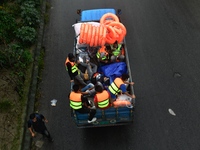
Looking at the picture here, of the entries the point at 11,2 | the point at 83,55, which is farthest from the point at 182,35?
the point at 11,2

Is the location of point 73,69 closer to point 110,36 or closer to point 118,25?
point 110,36

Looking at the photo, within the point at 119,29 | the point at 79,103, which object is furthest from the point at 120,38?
the point at 79,103

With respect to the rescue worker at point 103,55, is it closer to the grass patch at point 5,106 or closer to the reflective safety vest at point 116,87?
the reflective safety vest at point 116,87

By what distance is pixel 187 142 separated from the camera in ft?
22.2

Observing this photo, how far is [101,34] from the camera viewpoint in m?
7.44

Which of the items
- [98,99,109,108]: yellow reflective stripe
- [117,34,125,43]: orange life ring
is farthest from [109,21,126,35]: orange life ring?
[98,99,109,108]: yellow reflective stripe

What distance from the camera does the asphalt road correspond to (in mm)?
6996

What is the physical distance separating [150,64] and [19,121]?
4760 mm

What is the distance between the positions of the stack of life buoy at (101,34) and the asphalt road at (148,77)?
164 cm

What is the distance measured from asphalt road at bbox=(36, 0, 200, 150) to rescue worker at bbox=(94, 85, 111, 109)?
139 centimetres

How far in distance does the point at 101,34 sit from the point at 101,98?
2.27 meters

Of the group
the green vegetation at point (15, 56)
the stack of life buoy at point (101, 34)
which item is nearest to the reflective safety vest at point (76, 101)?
the stack of life buoy at point (101, 34)

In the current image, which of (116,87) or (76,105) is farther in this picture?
(116,87)

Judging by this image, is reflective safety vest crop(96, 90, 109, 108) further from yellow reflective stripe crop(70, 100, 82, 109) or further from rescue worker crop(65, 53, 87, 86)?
rescue worker crop(65, 53, 87, 86)
